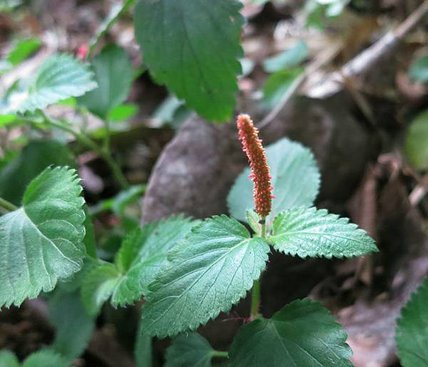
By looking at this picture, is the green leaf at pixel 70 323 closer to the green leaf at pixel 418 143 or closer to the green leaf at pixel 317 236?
the green leaf at pixel 317 236

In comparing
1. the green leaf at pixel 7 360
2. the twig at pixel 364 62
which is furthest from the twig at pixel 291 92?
the green leaf at pixel 7 360

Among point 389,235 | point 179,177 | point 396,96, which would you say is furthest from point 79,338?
point 396,96

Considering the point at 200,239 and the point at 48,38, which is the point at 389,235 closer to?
the point at 200,239

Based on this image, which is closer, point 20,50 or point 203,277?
point 203,277

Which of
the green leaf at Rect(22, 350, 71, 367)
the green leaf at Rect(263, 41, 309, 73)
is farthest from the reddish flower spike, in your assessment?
the green leaf at Rect(263, 41, 309, 73)

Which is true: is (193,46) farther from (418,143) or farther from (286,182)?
(418,143)

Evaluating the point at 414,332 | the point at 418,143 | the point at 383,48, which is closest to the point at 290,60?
the point at 383,48

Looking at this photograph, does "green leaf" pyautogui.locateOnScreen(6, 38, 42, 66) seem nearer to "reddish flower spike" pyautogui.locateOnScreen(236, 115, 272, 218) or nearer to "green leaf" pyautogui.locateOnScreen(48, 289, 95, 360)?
"green leaf" pyautogui.locateOnScreen(48, 289, 95, 360)
